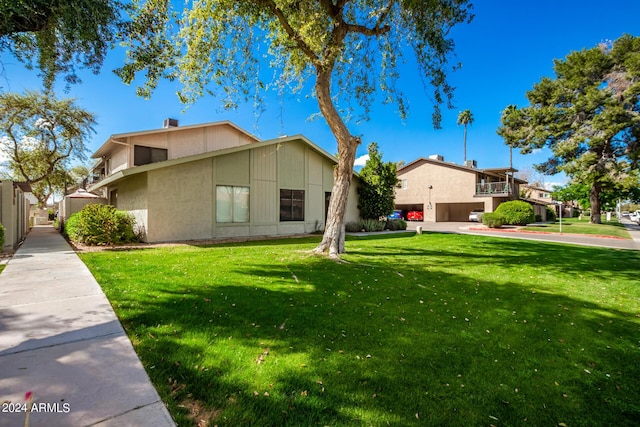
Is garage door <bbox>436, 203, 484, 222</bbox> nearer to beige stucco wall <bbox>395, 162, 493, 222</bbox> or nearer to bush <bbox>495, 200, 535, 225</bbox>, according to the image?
beige stucco wall <bbox>395, 162, 493, 222</bbox>

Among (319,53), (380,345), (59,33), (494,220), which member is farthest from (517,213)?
(59,33)

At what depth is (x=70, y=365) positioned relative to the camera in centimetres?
263

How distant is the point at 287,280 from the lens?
5.96 meters

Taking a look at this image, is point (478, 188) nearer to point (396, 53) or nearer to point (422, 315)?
point (396, 53)

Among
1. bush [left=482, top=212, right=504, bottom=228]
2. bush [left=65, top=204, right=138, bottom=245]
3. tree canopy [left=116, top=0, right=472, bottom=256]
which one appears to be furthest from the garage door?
bush [left=65, top=204, right=138, bottom=245]

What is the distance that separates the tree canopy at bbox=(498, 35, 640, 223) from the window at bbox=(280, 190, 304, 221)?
25343 mm

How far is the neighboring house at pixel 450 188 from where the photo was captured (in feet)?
103

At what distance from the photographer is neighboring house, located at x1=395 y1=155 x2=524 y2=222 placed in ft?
103

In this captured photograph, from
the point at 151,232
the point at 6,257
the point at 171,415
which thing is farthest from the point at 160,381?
the point at 151,232

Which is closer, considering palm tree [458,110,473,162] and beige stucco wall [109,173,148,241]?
beige stucco wall [109,173,148,241]

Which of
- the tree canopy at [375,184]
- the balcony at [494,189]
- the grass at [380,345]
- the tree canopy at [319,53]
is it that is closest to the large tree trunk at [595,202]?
the balcony at [494,189]

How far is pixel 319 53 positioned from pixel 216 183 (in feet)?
23.1

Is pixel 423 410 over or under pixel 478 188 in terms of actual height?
under

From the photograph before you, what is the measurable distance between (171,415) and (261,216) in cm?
1270
